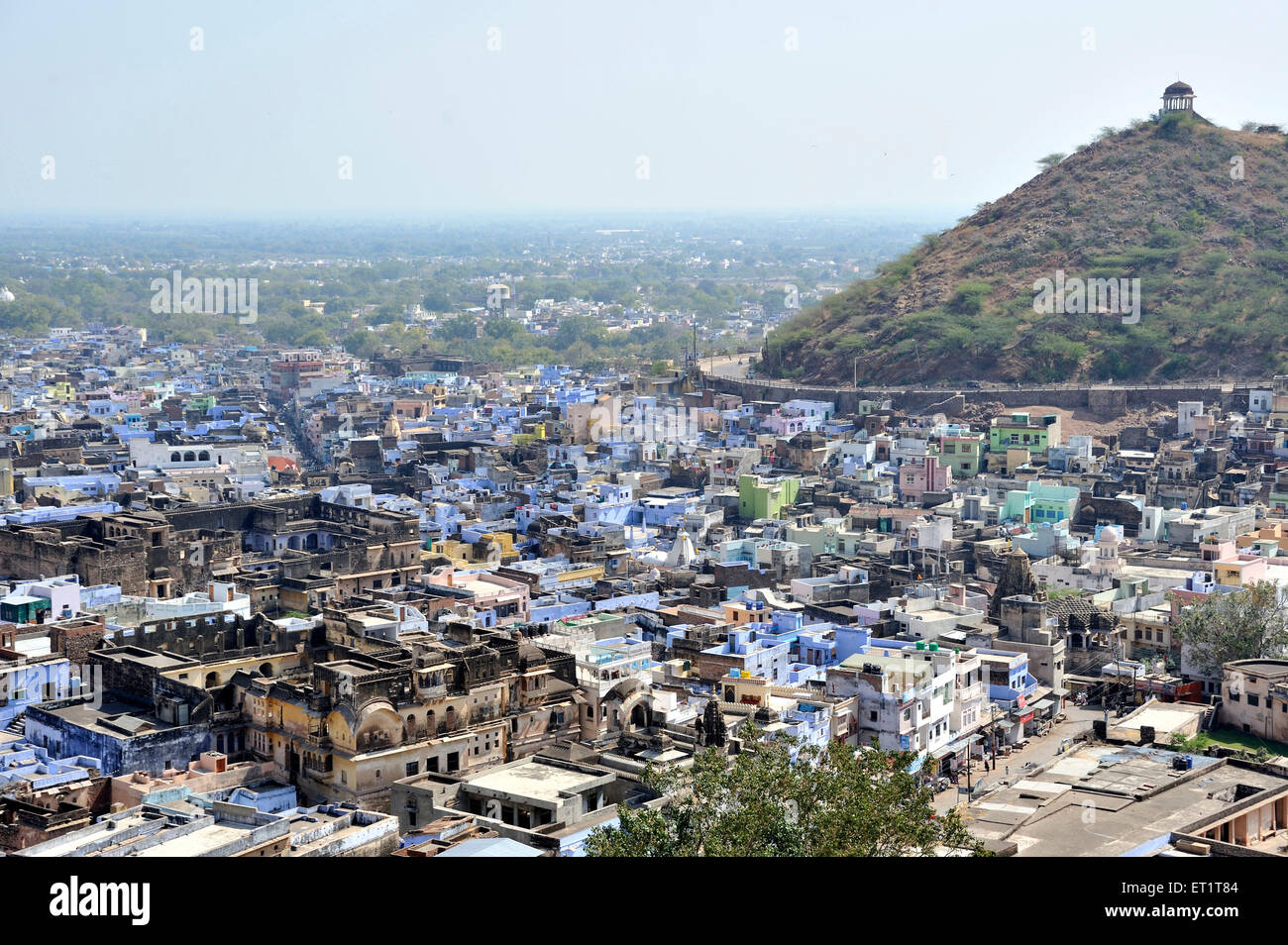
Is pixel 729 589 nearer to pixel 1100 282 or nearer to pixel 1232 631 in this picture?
pixel 1232 631

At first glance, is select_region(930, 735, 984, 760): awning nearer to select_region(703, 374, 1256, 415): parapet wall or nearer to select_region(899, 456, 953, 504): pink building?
select_region(899, 456, 953, 504): pink building

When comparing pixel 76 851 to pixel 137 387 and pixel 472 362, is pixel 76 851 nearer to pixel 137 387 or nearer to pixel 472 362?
pixel 137 387

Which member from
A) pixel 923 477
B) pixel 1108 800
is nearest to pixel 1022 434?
pixel 923 477

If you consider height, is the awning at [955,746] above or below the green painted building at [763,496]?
below

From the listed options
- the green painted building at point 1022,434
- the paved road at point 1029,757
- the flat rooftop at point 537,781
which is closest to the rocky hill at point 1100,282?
the green painted building at point 1022,434

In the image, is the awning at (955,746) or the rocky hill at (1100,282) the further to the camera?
the rocky hill at (1100,282)
